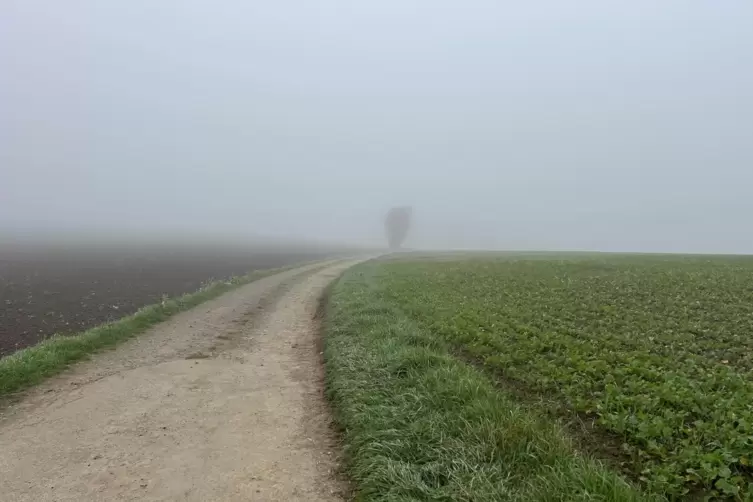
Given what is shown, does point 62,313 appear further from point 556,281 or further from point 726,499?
point 556,281

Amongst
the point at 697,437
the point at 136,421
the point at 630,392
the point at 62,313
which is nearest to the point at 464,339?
the point at 630,392

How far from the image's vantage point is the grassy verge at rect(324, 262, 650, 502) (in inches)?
191

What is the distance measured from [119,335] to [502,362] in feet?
39.1

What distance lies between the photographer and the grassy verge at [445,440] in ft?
16.0

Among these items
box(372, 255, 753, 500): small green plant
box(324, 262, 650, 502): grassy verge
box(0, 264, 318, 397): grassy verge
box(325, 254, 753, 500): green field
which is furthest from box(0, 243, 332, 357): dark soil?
box(372, 255, 753, 500): small green plant

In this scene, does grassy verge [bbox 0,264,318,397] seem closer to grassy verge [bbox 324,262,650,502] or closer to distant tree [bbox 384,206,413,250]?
grassy verge [bbox 324,262,650,502]

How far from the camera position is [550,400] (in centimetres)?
757

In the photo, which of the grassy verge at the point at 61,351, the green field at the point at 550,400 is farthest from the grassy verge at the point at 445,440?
the grassy verge at the point at 61,351

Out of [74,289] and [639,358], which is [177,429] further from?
[74,289]

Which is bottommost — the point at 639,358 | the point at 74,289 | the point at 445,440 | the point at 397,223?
the point at 74,289

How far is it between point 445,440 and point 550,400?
2.67 m

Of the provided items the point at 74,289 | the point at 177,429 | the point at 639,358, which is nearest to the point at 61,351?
the point at 177,429

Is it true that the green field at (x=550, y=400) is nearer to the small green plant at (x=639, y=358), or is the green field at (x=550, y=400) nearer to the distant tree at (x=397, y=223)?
the small green plant at (x=639, y=358)

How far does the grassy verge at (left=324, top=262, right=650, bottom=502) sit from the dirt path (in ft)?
1.88
